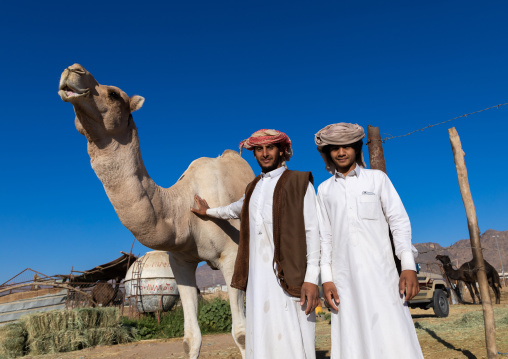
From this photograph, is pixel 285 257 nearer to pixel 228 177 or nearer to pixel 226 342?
pixel 228 177

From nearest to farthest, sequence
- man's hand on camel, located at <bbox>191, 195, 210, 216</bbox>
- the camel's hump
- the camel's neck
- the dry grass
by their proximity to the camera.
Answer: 1. the camel's neck
2. man's hand on camel, located at <bbox>191, 195, 210, 216</bbox>
3. the camel's hump
4. the dry grass

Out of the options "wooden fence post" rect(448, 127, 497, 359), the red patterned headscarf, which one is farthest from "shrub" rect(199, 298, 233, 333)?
the red patterned headscarf

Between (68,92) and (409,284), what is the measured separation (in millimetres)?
2922

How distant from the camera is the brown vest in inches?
115

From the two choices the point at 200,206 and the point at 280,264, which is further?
the point at 200,206

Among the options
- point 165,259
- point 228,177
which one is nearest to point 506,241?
point 165,259

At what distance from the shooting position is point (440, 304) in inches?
552

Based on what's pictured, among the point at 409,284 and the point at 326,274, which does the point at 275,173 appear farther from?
the point at 409,284

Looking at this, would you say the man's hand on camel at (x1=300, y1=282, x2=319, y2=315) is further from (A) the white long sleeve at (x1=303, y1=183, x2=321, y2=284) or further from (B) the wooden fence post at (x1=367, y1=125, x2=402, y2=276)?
(B) the wooden fence post at (x1=367, y1=125, x2=402, y2=276)

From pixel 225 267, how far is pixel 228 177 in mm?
1081

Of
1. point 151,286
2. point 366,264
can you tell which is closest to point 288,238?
point 366,264

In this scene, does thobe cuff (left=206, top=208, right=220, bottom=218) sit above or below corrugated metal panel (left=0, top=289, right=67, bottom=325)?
above

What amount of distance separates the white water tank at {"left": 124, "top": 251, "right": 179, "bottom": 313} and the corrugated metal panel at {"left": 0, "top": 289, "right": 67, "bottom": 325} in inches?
117

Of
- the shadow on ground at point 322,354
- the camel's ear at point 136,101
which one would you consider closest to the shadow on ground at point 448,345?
the shadow on ground at point 322,354
